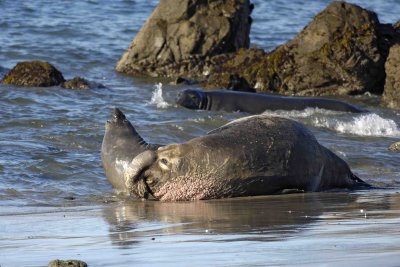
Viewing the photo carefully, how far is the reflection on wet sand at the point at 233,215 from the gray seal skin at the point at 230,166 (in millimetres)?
149

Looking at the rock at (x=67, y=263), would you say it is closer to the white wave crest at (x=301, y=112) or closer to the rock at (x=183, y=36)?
the white wave crest at (x=301, y=112)

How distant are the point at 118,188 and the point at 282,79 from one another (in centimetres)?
846

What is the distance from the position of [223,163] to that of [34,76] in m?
8.34

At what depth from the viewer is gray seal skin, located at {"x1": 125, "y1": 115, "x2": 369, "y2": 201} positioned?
7.40m

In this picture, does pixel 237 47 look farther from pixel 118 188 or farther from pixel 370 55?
pixel 118 188

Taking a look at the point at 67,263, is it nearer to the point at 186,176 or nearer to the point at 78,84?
the point at 186,176

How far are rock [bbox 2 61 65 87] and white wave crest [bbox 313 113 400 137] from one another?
4.40m

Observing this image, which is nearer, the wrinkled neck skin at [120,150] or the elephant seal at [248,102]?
the wrinkled neck skin at [120,150]

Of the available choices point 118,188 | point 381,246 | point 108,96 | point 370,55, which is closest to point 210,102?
point 108,96

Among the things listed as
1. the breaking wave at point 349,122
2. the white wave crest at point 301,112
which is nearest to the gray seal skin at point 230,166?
the breaking wave at point 349,122

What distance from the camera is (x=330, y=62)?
1588 centimetres

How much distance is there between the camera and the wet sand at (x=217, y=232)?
439 cm

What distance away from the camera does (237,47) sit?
18.5 metres

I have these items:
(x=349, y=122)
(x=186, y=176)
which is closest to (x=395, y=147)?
(x=349, y=122)
